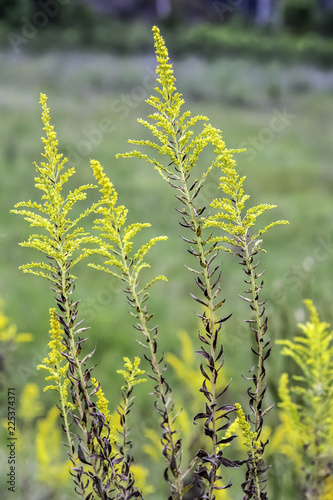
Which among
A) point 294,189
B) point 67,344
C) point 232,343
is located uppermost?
point 294,189

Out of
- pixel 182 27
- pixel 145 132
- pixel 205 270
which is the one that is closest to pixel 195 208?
pixel 205 270

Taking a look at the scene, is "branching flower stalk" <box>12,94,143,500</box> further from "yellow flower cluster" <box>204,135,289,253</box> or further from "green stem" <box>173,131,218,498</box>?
"yellow flower cluster" <box>204,135,289,253</box>

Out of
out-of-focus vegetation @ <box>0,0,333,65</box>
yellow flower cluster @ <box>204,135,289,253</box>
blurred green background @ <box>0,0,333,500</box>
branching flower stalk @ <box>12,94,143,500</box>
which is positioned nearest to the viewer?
branching flower stalk @ <box>12,94,143,500</box>

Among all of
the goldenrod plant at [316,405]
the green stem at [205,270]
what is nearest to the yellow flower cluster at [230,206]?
the green stem at [205,270]

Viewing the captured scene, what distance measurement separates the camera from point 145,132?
52.3 feet

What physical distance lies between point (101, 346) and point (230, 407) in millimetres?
6464

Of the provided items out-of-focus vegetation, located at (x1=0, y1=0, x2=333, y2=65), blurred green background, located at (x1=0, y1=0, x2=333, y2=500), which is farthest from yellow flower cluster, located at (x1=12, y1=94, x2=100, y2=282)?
out-of-focus vegetation, located at (x1=0, y1=0, x2=333, y2=65)

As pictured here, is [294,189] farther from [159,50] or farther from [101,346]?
[159,50]

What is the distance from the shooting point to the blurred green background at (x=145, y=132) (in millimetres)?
7727

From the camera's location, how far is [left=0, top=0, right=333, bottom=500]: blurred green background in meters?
7.73

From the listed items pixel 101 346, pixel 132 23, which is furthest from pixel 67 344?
pixel 132 23

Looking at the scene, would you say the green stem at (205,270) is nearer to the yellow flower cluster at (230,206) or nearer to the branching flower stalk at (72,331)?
the yellow flower cluster at (230,206)

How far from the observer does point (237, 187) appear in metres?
1.71

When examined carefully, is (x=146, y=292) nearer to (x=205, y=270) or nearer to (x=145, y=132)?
(x=205, y=270)
